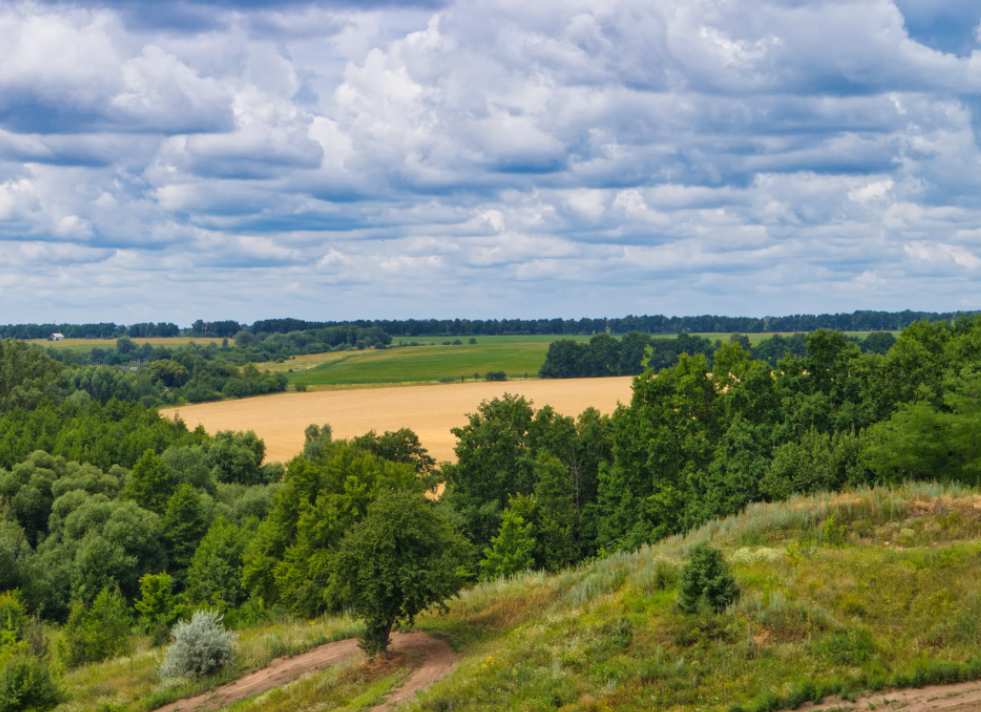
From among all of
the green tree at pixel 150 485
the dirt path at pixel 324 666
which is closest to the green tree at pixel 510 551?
the dirt path at pixel 324 666

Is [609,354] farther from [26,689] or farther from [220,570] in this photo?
[26,689]

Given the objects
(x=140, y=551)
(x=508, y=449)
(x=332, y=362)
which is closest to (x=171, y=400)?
(x=332, y=362)

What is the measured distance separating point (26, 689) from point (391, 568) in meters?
10.9

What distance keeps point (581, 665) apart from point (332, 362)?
600 ft

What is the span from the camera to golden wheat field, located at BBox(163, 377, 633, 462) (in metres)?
104

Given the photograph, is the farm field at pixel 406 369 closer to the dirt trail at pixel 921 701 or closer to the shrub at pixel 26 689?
the shrub at pixel 26 689

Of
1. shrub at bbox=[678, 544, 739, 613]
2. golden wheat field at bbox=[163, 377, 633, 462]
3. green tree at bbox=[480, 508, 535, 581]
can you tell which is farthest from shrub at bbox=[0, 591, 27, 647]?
golden wheat field at bbox=[163, 377, 633, 462]

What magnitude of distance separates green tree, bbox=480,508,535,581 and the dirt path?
22148mm

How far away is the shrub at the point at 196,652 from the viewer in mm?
27219

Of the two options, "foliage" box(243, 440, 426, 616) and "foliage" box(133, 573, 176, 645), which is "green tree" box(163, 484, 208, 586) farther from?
"foliage" box(243, 440, 426, 616)

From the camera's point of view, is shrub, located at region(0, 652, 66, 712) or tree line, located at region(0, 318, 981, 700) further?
tree line, located at region(0, 318, 981, 700)

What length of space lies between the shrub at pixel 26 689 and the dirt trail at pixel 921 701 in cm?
2080

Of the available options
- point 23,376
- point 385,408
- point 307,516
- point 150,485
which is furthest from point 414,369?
point 307,516

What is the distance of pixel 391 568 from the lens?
26.3 meters
